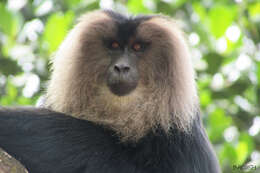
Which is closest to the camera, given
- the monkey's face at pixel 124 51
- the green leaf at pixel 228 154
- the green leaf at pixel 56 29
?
the monkey's face at pixel 124 51

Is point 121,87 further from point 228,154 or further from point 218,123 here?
point 218,123

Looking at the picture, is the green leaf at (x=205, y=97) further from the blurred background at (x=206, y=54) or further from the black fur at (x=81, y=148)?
the black fur at (x=81, y=148)

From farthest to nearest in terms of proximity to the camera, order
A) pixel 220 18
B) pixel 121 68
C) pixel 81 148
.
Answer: pixel 220 18 → pixel 121 68 → pixel 81 148

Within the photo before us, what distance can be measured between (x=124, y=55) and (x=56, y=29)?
2432 millimetres

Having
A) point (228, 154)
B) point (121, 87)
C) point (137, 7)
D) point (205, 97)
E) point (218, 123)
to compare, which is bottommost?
point (228, 154)

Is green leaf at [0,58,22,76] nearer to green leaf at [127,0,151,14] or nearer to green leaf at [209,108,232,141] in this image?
green leaf at [127,0,151,14]

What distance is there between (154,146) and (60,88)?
0.99 meters

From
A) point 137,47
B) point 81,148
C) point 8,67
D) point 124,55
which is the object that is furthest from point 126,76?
point 8,67

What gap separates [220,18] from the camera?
7.16m

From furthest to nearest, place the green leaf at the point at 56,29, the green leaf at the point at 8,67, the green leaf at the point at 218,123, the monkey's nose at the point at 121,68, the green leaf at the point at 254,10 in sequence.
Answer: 1. the green leaf at the point at 254,10
2. the green leaf at the point at 218,123
3. the green leaf at the point at 56,29
4. the green leaf at the point at 8,67
5. the monkey's nose at the point at 121,68

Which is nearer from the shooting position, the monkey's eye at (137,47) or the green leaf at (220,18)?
the monkey's eye at (137,47)

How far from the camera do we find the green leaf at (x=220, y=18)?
23.2ft

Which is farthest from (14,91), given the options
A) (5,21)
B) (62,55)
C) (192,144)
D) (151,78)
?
(192,144)

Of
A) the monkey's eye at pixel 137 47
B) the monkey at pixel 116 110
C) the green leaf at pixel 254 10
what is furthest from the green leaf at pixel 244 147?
the monkey's eye at pixel 137 47
